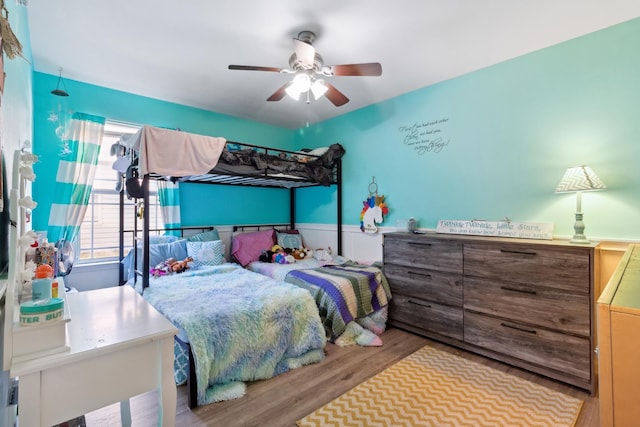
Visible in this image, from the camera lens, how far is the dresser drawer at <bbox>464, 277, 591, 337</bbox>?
6.56 feet

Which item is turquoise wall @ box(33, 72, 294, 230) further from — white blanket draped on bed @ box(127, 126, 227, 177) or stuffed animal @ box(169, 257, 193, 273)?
white blanket draped on bed @ box(127, 126, 227, 177)

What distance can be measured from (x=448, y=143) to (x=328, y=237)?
203cm

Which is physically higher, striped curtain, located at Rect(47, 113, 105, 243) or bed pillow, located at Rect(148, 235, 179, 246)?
striped curtain, located at Rect(47, 113, 105, 243)

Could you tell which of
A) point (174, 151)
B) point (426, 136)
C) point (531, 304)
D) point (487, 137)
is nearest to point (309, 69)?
point (174, 151)

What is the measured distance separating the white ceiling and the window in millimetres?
577

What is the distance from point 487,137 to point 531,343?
1.82 m

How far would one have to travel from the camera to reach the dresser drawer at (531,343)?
200 cm

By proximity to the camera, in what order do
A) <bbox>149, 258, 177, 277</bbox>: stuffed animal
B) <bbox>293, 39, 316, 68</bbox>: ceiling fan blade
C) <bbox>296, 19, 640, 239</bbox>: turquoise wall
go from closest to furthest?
<bbox>293, 39, 316, 68</bbox>: ceiling fan blade → <bbox>296, 19, 640, 239</bbox>: turquoise wall → <bbox>149, 258, 177, 277</bbox>: stuffed animal

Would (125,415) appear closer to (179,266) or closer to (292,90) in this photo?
(179,266)

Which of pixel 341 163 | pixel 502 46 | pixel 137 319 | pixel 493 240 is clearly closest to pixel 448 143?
pixel 502 46

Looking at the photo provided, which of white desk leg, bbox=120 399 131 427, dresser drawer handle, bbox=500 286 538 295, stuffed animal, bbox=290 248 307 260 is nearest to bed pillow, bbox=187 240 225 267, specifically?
stuffed animal, bbox=290 248 307 260

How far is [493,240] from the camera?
7.86 feet

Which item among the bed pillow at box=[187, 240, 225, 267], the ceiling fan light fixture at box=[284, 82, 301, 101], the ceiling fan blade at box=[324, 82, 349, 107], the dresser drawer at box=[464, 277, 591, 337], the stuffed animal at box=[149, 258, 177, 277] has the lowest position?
the dresser drawer at box=[464, 277, 591, 337]

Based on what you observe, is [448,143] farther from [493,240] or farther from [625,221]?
[625,221]
